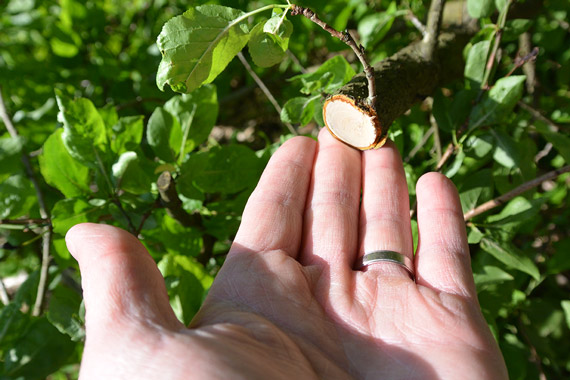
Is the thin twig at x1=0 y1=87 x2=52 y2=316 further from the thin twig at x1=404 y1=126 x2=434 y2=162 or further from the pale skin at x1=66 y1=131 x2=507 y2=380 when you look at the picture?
the thin twig at x1=404 y1=126 x2=434 y2=162

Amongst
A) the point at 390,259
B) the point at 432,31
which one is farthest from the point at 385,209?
the point at 432,31

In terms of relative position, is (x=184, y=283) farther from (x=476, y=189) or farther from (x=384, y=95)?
(x=476, y=189)

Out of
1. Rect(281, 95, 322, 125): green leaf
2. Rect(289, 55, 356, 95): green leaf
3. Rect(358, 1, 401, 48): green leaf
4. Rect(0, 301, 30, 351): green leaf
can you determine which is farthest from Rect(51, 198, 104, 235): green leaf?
Rect(358, 1, 401, 48): green leaf

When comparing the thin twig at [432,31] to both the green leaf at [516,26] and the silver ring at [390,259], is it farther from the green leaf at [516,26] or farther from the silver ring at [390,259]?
the silver ring at [390,259]

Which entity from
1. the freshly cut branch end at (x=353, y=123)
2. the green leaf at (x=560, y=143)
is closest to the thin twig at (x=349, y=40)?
the freshly cut branch end at (x=353, y=123)

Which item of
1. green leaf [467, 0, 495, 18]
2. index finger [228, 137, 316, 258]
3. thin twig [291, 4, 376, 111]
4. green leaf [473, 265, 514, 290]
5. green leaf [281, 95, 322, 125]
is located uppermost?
thin twig [291, 4, 376, 111]

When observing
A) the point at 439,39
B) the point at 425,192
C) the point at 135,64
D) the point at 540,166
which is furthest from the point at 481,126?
the point at 135,64
